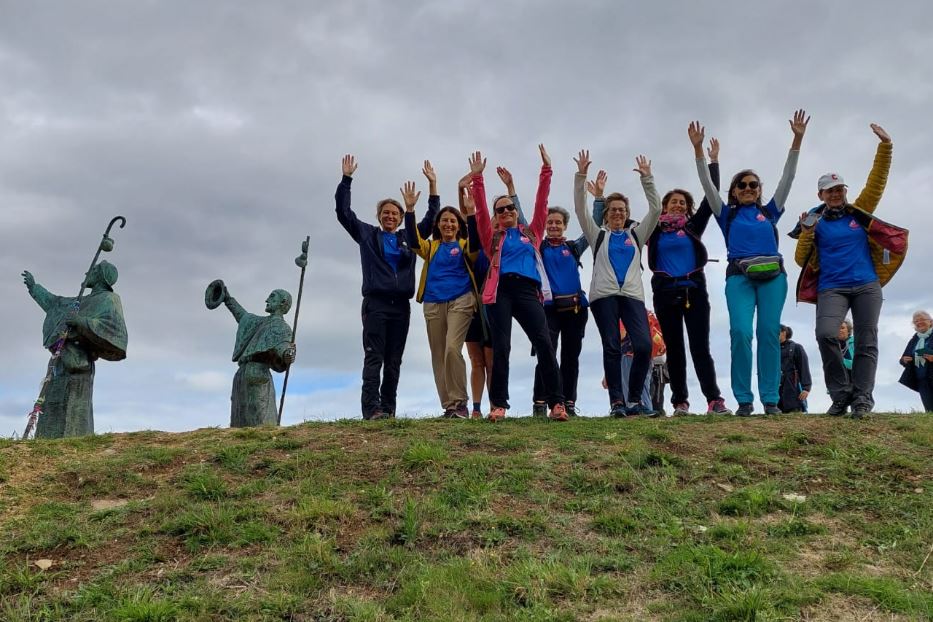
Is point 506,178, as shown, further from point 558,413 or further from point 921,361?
point 921,361

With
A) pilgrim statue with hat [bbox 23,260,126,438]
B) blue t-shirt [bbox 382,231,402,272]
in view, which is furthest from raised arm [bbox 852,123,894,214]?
pilgrim statue with hat [bbox 23,260,126,438]

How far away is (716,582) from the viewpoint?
4.24 metres

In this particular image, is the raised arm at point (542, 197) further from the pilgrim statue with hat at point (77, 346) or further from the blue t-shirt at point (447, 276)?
the pilgrim statue with hat at point (77, 346)

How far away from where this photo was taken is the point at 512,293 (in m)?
7.83

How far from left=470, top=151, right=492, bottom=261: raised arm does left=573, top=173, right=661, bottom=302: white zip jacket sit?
94cm

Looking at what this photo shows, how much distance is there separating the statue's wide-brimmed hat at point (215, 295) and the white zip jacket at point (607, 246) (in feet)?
18.1

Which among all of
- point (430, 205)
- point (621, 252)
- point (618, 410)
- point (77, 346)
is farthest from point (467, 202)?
point (77, 346)

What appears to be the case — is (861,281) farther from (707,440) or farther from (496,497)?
(496,497)

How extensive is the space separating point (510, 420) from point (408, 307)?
1789 mm

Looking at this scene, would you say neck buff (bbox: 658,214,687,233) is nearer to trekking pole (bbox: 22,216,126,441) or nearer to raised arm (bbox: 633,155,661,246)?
raised arm (bbox: 633,155,661,246)

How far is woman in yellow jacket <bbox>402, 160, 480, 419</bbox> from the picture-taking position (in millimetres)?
8102

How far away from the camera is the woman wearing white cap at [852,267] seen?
7422 millimetres

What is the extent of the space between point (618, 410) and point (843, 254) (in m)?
2.64

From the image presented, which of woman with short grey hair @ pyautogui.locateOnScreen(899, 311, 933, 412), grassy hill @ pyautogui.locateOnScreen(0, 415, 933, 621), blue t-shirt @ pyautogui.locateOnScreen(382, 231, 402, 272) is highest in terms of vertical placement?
blue t-shirt @ pyautogui.locateOnScreen(382, 231, 402, 272)
